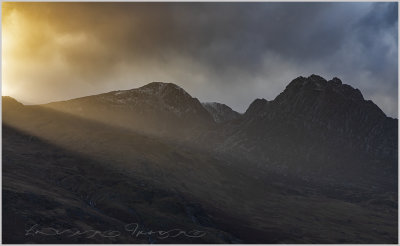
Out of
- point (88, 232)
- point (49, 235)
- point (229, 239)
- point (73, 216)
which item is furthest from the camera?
point (229, 239)

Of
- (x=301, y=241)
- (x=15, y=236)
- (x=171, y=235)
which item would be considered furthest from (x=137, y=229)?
(x=301, y=241)

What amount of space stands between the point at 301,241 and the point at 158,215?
71.1 metres

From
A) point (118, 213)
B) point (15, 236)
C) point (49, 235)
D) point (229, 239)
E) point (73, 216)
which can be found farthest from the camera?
point (118, 213)

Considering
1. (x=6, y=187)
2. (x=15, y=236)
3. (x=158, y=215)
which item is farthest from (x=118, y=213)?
(x=15, y=236)

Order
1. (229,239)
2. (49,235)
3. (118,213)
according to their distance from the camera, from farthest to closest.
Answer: (118,213) → (229,239) → (49,235)

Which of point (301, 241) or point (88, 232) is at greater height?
point (301, 241)

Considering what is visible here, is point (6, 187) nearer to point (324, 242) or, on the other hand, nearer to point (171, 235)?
point (171, 235)

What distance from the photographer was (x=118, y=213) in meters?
191

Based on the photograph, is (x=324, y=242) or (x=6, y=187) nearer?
(x=6, y=187)

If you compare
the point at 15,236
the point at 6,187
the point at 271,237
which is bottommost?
the point at 15,236

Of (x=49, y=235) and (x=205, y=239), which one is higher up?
(x=205, y=239)

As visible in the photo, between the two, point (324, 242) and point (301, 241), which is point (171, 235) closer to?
point (301, 241)

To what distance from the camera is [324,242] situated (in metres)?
199

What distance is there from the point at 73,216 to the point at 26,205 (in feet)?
65.4
